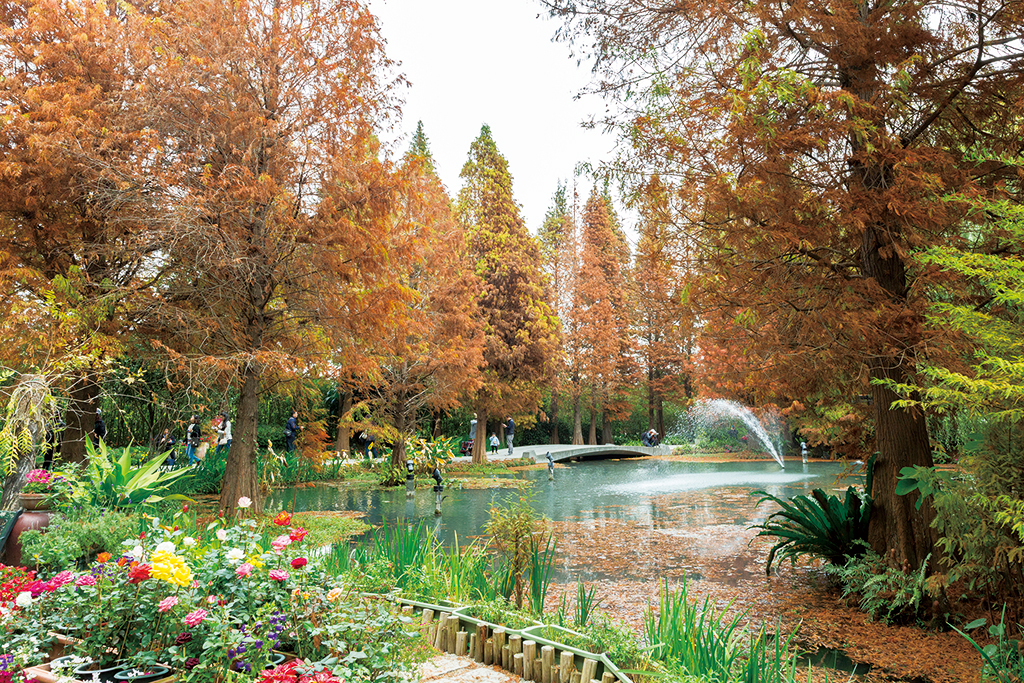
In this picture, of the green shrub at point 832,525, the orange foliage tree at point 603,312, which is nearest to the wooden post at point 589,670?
the green shrub at point 832,525

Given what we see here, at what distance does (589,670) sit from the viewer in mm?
2840

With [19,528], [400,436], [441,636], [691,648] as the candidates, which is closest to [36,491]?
[19,528]

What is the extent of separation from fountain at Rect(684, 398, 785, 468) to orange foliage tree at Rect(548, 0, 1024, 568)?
16041 millimetres

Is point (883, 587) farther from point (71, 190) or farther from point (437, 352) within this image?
point (437, 352)

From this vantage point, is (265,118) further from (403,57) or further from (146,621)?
(146,621)

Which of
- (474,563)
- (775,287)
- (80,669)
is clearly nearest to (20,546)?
(80,669)

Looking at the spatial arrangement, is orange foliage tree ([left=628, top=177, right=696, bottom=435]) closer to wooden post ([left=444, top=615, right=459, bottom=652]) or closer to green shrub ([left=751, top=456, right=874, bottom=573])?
green shrub ([left=751, top=456, right=874, bottom=573])

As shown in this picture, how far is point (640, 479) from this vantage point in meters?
17.6

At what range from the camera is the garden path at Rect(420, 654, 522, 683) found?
3062mm

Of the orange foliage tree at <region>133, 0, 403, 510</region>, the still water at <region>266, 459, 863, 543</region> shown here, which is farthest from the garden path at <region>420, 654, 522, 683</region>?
the orange foliage tree at <region>133, 0, 403, 510</region>

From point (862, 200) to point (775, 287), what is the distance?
35.9 inches

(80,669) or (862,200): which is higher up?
(862,200)

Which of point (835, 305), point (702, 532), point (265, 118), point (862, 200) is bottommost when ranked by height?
point (702, 532)

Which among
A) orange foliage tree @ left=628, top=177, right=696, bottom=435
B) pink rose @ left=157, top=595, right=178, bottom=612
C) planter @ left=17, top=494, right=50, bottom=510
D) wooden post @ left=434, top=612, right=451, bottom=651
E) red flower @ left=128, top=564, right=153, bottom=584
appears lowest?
wooden post @ left=434, top=612, right=451, bottom=651
